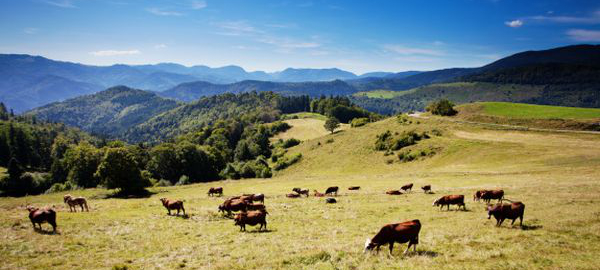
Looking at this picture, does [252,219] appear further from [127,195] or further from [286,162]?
[286,162]

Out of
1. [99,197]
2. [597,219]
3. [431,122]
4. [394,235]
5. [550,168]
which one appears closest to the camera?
[394,235]

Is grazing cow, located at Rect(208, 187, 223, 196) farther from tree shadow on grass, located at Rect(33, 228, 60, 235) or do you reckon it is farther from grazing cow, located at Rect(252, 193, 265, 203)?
tree shadow on grass, located at Rect(33, 228, 60, 235)

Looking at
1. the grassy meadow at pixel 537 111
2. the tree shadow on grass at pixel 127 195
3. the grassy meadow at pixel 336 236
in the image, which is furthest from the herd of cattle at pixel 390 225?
the grassy meadow at pixel 537 111

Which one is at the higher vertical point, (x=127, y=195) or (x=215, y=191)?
(x=215, y=191)

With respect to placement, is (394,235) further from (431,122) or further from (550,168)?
(431,122)

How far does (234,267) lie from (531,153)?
207 ft

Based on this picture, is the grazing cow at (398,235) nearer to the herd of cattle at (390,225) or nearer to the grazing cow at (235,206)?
the herd of cattle at (390,225)

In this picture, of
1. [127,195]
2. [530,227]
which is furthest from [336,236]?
[127,195]

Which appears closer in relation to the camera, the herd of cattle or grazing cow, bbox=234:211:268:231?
the herd of cattle

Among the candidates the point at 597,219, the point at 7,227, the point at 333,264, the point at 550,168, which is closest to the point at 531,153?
the point at 550,168

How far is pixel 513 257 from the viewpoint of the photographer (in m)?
13.5

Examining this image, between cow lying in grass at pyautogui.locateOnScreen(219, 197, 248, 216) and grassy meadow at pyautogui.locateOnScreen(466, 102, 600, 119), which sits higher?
grassy meadow at pyautogui.locateOnScreen(466, 102, 600, 119)

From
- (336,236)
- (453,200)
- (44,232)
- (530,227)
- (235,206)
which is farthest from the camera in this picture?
(235,206)

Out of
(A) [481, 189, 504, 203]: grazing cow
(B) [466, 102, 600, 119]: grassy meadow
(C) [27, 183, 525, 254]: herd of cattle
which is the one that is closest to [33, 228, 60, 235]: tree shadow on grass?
(C) [27, 183, 525, 254]: herd of cattle
